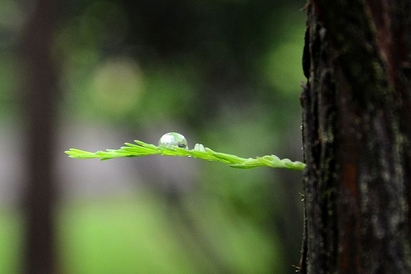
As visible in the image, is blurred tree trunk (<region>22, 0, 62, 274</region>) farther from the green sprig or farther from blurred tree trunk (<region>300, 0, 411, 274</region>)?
blurred tree trunk (<region>300, 0, 411, 274</region>)

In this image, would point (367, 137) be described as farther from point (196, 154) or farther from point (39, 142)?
point (39, 142)

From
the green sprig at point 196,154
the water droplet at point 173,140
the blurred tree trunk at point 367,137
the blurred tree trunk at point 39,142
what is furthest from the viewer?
the blurred tree trunk at point 39,142

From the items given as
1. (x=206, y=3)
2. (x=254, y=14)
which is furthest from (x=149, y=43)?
(x=254, y=14)

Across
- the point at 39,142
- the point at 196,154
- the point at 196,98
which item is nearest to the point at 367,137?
the point at 196,154

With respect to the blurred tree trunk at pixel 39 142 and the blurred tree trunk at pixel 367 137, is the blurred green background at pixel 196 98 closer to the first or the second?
the blurred tree trunk at pixel 39 142

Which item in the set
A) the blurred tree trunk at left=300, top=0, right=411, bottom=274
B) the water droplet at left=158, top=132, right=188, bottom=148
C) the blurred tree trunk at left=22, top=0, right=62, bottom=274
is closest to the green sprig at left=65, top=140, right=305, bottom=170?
the blurred tree trunk at left=300, top=0, right=411, bottom=274

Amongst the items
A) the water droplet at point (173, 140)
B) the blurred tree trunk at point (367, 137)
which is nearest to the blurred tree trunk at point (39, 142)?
the water droplet at point (173, 140)

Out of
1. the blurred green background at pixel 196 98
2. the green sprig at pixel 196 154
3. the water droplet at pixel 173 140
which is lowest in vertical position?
the green sprig at pixel 196 154
